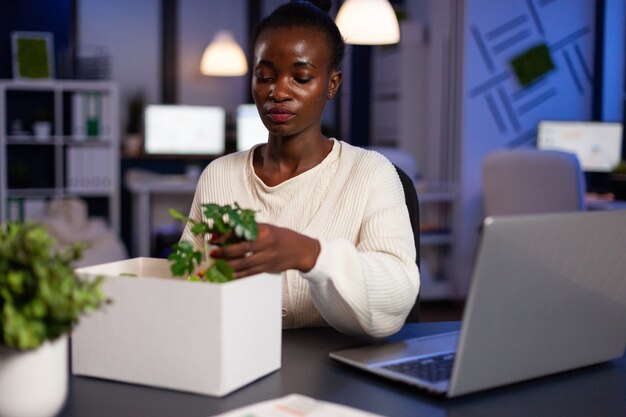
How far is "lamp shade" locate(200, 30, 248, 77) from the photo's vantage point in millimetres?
5793

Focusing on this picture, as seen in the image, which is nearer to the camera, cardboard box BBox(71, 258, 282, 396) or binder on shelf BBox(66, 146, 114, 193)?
cardboard box BBox(71, 258, 282, 396)

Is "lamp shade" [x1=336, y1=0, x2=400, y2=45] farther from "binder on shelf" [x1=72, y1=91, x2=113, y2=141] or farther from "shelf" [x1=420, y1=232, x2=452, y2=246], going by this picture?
"binder on shelf" [x1=72, y1=91, x2=113, y2=141]

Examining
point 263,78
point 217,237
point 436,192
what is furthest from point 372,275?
point 436,192

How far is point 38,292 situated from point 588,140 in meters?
4.45

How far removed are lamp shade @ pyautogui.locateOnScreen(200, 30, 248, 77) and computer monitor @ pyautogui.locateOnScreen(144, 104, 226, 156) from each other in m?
0.28

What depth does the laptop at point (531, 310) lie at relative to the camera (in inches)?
33.8

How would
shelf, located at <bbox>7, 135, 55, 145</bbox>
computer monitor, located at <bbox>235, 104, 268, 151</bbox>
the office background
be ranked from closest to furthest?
the office background
shelf, located at <bbox>7, 135, 55, 145</bbox>
computer monitor, located at <bbox>235, 104, 268, 151</bbox>

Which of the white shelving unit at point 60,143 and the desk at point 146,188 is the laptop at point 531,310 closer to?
the desk at point 146,188

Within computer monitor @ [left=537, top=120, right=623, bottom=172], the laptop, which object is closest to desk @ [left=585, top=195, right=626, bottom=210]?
computer monitor @ [left=537, top=120, right=623, bottom=172]

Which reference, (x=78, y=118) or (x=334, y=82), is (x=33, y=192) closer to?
(x=78, y=118)

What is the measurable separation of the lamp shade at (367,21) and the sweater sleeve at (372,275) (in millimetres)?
2478

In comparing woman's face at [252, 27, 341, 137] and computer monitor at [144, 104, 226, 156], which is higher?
woman's face at [252, 27, 341, 137]

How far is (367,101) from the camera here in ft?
20.8

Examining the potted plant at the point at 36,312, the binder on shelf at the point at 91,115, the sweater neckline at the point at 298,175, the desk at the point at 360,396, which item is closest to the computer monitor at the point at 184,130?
the binder on shelf at the point at 91,115
